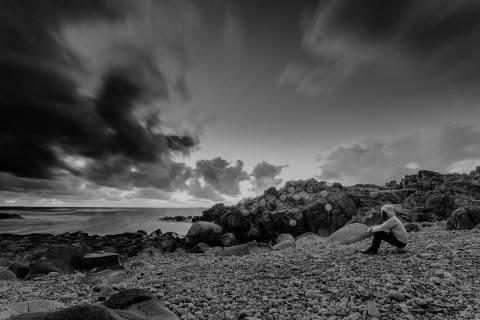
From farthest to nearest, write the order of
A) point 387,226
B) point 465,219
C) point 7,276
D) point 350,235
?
point 350,235
point 465,219
point 7,276
point 387,226

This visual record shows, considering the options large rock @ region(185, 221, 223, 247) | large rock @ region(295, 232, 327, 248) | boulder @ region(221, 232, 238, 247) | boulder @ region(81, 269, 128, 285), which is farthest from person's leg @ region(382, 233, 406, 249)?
large rock @ region(185, 221, 223, 247)

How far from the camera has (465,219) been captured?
15.1 m

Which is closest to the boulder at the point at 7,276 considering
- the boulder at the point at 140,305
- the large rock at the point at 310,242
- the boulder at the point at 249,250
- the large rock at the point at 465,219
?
the boulder at the point at 249,250

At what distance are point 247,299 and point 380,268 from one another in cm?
480

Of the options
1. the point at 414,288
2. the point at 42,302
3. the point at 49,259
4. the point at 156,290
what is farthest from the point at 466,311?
the point at 49,259

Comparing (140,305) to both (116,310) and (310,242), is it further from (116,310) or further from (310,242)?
(310,242)

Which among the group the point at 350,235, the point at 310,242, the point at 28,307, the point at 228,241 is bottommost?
the point at 28,307

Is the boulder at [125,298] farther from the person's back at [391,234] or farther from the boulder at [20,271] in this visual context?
the boulder at [20,271]

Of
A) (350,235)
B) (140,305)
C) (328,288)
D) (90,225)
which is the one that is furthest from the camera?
(90,225)

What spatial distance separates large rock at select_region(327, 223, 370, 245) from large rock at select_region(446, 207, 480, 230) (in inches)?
193

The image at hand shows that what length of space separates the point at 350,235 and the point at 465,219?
636 centimetres

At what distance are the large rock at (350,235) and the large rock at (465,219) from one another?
4906 mm

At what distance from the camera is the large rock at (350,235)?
15.7 meters

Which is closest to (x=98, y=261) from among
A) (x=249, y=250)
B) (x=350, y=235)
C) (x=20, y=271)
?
(x=20, y=271)
